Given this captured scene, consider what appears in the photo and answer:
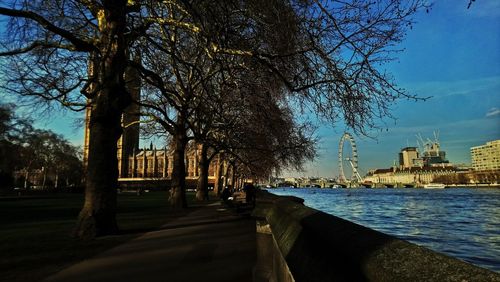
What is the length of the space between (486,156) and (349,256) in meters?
198

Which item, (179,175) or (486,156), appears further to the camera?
(486,156)

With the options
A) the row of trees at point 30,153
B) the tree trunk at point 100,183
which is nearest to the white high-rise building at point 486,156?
the row of trees at point 30,153

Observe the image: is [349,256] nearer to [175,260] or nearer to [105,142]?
[175,260]

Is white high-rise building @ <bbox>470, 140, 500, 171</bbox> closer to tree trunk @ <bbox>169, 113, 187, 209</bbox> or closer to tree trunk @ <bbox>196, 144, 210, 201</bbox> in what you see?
tree trunk @ <bbox>196, 144, 210, 201</bbox>

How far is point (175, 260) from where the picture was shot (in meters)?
9.70

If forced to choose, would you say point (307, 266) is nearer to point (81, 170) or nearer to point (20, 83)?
point (20, 83)

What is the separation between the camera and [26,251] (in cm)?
1126

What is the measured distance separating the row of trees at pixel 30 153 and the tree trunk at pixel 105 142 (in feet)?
163

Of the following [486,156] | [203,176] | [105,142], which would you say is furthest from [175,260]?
[486,156]

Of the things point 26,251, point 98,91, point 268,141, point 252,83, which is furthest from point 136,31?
point 268,141

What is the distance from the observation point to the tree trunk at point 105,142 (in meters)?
13.4

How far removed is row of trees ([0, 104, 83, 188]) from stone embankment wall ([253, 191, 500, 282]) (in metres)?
59.6

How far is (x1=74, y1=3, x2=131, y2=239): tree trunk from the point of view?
13.4 metres

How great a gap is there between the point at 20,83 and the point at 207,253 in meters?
9.78
